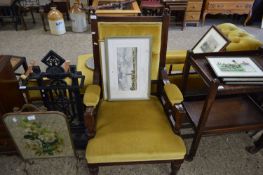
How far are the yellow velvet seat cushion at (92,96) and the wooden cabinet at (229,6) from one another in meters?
3.27

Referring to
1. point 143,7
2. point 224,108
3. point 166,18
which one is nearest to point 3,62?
point 166,18

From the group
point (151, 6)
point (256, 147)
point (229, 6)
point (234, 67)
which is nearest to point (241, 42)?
point (234, 67)

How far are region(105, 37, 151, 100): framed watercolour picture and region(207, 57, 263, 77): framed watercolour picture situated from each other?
0.44 meters

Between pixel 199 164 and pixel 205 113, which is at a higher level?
pixel 205 113

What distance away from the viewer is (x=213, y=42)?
189 centimetres

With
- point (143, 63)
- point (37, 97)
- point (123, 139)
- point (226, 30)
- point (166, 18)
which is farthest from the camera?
point (226, 30)

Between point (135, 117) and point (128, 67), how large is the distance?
0.34 m

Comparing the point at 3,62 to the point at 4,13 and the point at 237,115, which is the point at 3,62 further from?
the point at 4,13

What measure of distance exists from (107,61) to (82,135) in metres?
0.64

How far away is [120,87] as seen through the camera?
1561 millimetres

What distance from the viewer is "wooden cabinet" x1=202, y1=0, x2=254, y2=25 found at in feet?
12.7

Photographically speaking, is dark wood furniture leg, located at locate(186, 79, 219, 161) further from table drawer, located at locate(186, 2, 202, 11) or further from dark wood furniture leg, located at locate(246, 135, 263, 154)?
table drawer, located at locate(186, 2, 202, 11)

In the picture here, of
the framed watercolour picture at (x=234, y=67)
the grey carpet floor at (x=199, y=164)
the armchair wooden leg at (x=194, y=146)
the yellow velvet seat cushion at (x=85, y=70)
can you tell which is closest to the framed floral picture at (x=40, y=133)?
the grey carpet floor at (x=199, y=164)

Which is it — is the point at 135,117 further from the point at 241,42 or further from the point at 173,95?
the point at 241,42
